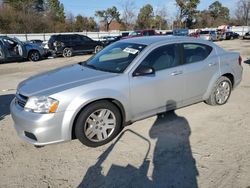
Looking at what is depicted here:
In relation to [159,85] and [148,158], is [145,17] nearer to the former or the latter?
[159,85]

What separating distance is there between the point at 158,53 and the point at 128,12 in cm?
6205

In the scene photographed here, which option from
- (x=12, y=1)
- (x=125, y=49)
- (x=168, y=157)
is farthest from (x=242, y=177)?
(x=12, y=1)

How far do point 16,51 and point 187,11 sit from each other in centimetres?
5836

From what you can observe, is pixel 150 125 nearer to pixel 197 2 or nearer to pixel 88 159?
pixel 88 159

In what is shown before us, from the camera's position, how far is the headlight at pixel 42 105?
358 cm

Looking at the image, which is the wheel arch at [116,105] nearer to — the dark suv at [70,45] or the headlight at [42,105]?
the headlight at [42,105]

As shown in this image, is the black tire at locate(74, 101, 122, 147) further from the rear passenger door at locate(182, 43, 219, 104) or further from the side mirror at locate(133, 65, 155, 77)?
the rear passenger door at locate(182, 43, 219, 104)

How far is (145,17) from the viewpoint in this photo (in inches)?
2603

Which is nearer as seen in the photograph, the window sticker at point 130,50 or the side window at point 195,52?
the window sticker at point 130,50

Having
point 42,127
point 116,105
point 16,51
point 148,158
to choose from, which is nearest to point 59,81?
point 42,127

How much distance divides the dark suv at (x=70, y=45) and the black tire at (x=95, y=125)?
15111mm

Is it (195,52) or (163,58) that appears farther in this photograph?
(195,52)

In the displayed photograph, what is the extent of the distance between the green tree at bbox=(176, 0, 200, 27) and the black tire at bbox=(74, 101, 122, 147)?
64.8 metres

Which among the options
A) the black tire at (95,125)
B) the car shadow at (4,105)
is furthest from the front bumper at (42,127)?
the car shadow at (4,105)
